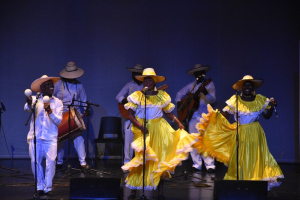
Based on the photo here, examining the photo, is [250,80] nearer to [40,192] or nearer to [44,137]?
[44,137]

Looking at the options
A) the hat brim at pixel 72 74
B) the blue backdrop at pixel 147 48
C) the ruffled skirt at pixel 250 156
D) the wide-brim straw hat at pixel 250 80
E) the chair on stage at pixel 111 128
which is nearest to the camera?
the ruffled skirt at pixel 250 156

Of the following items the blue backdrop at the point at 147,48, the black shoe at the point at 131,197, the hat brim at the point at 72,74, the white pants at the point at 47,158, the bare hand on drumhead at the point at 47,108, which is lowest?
the black shoe at the point at 131,197

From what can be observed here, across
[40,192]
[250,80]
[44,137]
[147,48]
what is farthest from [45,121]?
[147,48]

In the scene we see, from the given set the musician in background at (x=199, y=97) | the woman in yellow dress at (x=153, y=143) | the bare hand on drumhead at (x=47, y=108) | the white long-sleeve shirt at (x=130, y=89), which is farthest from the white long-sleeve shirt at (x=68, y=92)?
the woman in yellow dress at (x=153, y=143)

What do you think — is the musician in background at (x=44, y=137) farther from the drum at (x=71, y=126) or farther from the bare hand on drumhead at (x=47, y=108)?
the drum at (x=71, y=126)

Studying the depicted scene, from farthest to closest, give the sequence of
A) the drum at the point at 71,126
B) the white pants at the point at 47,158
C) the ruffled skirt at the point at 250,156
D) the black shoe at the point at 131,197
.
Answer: the drum at the point at 71,126
the ruffled skirt at the point at 250,156
the white pants at the point at 47,158
the black shoe at the point at 131,197

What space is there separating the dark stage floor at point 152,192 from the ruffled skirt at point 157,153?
1.07ft

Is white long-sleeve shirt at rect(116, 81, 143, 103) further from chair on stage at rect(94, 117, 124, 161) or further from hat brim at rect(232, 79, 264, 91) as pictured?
hat brim at rect(232, 79, 264, 91)

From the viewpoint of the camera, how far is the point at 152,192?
21.0ft

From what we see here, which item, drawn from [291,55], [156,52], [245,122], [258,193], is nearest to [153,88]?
[245,122]

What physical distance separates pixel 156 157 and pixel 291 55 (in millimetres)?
5332

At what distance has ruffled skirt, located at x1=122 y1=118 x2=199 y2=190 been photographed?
5.64 meters

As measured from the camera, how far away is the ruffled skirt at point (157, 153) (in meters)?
5.64

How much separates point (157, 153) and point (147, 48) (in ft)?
14.4
